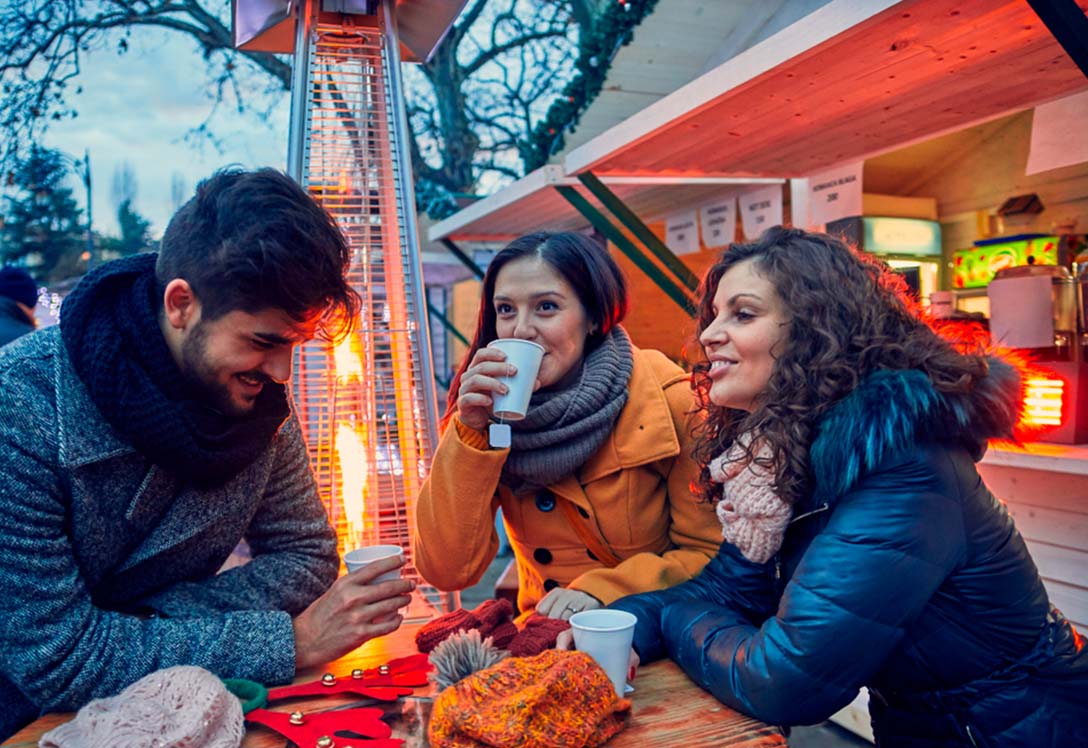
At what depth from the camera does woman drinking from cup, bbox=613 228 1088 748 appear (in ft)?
4.28

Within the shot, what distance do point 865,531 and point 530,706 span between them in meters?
0.61

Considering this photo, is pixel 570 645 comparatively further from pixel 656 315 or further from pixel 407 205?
pixel 656 315

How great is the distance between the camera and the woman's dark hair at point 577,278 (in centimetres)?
A: 211

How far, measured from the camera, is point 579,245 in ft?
7.06

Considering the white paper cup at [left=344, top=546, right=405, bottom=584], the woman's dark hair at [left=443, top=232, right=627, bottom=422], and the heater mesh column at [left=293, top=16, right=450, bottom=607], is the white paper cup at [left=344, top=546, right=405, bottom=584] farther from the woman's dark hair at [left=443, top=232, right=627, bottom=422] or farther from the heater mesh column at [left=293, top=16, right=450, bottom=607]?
the heater mesh column at [left=293, top=16, right=450, bottom=607]

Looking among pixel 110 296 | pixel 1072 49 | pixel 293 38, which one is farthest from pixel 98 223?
pixel 1072 49

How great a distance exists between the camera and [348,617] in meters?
1.58

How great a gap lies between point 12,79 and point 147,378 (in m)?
12.2

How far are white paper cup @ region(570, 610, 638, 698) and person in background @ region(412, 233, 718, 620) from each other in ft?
1.90

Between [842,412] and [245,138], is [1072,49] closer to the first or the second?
[842,412]

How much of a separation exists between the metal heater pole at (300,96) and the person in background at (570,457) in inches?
32.6

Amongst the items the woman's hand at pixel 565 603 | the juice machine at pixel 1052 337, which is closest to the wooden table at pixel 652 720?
the woman's hand at pixel 565 603

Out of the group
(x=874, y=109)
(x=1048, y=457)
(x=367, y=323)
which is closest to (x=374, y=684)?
(x=367, y=323)

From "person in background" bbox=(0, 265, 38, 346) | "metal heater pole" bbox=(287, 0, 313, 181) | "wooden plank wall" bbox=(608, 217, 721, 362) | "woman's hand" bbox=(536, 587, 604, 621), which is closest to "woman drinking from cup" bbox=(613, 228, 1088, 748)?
"woman's hand" bbox=(536, 587, 604, 621)
